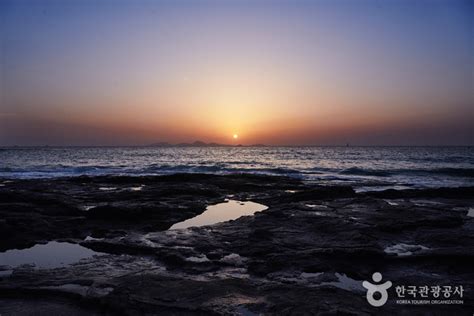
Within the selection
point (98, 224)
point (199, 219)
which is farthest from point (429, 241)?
point (98, 224)

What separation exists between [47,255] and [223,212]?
7426mm

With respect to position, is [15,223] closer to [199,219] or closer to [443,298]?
[199,219]

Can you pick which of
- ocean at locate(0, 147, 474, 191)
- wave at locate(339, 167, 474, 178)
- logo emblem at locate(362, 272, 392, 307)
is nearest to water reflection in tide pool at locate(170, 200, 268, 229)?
logo emblem at locate(362, 272, 392, 307)

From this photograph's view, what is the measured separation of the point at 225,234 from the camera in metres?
9.52

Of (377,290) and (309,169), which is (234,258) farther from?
(309,169)

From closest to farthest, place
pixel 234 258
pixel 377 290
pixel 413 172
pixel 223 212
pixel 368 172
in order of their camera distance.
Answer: pixel 377 290 → pixel 234 258 → pixel 223 212 → pixel 368 172 → pixel 413 172

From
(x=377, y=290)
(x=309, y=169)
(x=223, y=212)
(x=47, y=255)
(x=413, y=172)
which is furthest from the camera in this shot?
(x=309, y=169)

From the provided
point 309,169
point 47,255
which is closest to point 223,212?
point 47,255

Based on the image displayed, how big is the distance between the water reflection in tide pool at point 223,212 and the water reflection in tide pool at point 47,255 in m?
3.44

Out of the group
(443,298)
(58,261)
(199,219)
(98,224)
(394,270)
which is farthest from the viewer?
(199,219)

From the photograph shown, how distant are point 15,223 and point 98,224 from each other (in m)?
2.34

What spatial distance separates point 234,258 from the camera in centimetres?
747

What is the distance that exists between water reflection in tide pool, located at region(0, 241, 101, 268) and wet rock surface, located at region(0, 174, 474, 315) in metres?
0.34

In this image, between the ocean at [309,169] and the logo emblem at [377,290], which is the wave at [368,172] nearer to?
the ocean at [309,169]
